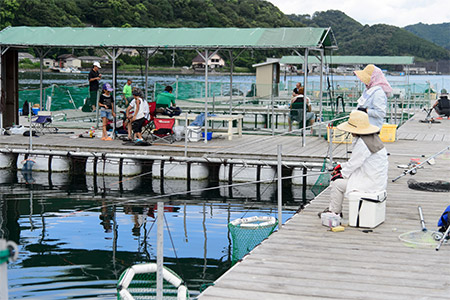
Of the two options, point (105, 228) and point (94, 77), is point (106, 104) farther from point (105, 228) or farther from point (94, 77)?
point (105, 228)

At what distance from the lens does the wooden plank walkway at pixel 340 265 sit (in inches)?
229

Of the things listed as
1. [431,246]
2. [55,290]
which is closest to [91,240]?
[55,290]

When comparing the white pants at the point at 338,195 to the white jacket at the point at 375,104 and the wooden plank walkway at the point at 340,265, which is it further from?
the white jacket at the point at 375,104

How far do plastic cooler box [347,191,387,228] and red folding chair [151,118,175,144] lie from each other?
9387mm

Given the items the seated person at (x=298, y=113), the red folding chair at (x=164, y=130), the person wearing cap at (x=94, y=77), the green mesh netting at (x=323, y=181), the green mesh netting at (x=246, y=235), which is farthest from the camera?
the seated person at (x=298, y=113)

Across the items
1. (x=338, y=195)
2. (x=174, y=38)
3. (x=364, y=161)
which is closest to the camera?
(x=364, y=161)

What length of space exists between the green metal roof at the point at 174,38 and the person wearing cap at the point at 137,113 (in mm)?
1782

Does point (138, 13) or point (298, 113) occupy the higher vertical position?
point (138, 13)

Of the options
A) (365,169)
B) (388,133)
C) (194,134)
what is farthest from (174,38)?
(365,169)

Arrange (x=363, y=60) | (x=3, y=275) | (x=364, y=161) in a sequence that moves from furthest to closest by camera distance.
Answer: (x=363, y=60)
(x=364, y=161)
(x=3, y=275)

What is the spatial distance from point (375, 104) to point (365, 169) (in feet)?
7.67

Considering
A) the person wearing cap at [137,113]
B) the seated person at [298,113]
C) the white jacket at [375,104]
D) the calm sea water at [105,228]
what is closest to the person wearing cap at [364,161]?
the white jacket at [375,104]

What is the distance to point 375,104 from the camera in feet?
33.2

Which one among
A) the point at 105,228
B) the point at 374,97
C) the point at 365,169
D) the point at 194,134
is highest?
the point at 374,97
